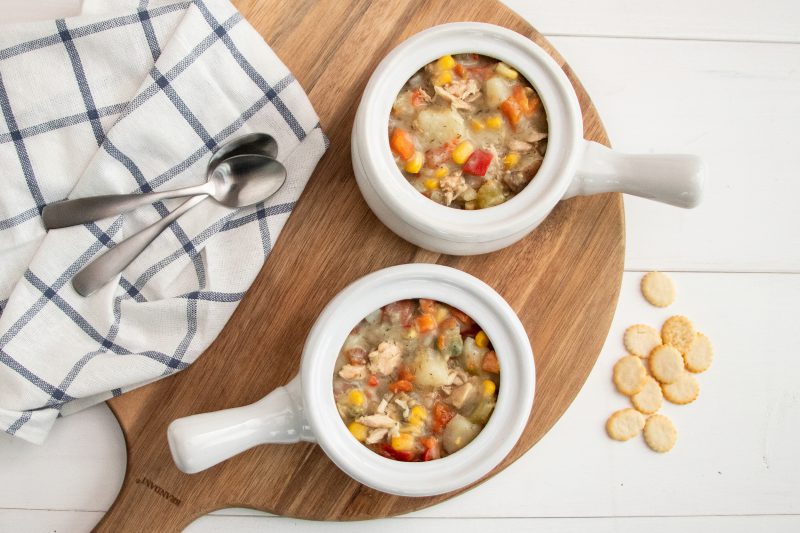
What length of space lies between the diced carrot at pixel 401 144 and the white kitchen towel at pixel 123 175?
230 mm

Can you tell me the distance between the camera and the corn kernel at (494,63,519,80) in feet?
5.71

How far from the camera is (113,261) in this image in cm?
180

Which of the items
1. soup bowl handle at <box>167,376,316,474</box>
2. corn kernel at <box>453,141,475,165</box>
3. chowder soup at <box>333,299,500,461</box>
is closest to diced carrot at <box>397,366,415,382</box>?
chowder soup at <box>333,299,500,461</box>

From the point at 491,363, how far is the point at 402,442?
273 millimetres

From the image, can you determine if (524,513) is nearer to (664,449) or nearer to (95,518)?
(664,449)

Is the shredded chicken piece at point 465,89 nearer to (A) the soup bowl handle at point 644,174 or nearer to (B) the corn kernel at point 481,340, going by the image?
(A) the soup bowl handle at point 644,174

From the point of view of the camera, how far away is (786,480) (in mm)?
2174

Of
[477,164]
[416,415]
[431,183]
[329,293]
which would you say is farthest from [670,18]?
[416,415]

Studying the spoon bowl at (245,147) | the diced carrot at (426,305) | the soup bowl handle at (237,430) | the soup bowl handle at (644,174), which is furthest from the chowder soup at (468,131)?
the soup bowl handle at (237,430)

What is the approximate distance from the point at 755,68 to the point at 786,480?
1234 millimetres

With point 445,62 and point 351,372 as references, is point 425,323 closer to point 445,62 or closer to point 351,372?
point 351,372

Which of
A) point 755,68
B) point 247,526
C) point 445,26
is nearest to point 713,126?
point 755,68

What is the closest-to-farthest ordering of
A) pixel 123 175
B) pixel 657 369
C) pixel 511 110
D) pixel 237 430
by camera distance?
pixel 237 430, pixel 511 110, pixel 123 175, pixel 657 369

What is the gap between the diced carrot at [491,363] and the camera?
1.70 metres
